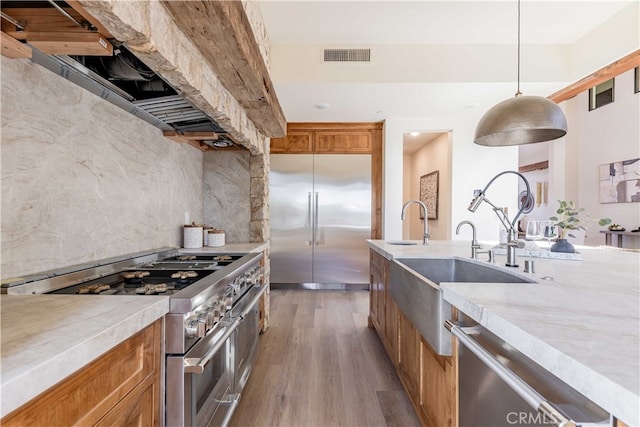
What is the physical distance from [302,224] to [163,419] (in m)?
3.33

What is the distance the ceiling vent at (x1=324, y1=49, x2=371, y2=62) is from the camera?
2.94m

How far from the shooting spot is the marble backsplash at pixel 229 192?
108 inches

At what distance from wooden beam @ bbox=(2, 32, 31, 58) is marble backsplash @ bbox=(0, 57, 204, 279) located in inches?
1.5

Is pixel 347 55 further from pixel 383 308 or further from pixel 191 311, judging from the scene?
pixel 191 311

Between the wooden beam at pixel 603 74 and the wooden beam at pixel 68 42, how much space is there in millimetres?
3984

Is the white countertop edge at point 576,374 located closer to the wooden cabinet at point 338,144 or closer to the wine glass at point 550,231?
the wine glass at point 550,231

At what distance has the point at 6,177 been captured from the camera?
99cm

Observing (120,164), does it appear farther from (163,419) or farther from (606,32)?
(606,32)

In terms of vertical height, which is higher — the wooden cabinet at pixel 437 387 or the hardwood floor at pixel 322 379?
the wooden cabinet at pixel 437 387

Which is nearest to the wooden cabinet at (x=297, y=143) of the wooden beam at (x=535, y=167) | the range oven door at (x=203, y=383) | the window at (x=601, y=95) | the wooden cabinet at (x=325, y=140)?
the wooden cabinet at (x=325, y=140)

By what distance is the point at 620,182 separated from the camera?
15.8 ft

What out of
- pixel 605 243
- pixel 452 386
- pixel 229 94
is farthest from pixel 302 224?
pixel 605 243

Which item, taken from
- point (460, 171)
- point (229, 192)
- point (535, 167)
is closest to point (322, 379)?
point (229, 192)

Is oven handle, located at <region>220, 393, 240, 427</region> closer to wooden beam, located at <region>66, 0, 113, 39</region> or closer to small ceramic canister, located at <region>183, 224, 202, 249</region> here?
small ceramic canister, located at <region>183, 224, 202, 249</region>
